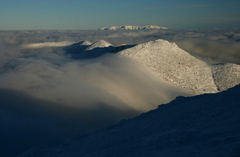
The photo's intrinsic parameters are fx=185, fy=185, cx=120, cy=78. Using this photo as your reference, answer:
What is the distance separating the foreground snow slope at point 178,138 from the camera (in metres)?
4.14

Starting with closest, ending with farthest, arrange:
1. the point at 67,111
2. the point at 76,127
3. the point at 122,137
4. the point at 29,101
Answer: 1. the point at 122,137
2. the point at 76,127
3. the point at 67,111
4. the point at 29,101

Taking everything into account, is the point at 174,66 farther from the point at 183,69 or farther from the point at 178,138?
the point at 178,138

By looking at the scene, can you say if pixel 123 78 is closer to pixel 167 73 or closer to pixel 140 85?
pixel 140 85

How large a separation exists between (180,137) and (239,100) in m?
3.54

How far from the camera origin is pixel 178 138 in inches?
205

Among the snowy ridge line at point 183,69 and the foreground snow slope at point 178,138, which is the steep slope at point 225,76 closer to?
the snowy ridge line at point 183,69

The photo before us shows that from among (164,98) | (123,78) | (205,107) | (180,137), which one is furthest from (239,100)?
(123,78)

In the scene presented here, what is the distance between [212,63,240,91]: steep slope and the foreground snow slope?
69.9 feet

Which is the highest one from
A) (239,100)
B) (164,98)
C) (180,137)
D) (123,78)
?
(239,100)

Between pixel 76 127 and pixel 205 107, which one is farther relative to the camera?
pixel 76 127

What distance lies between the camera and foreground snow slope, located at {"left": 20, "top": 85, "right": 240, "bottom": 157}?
4.14m

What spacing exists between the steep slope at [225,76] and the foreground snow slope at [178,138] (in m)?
21.3

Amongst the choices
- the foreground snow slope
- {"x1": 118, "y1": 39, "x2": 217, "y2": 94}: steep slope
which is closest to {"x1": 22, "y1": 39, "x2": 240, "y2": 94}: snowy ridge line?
{"x1": 118, "y1": 39, "x2": 217, "y2": 94}: steep slope

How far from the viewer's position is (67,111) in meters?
17.5
